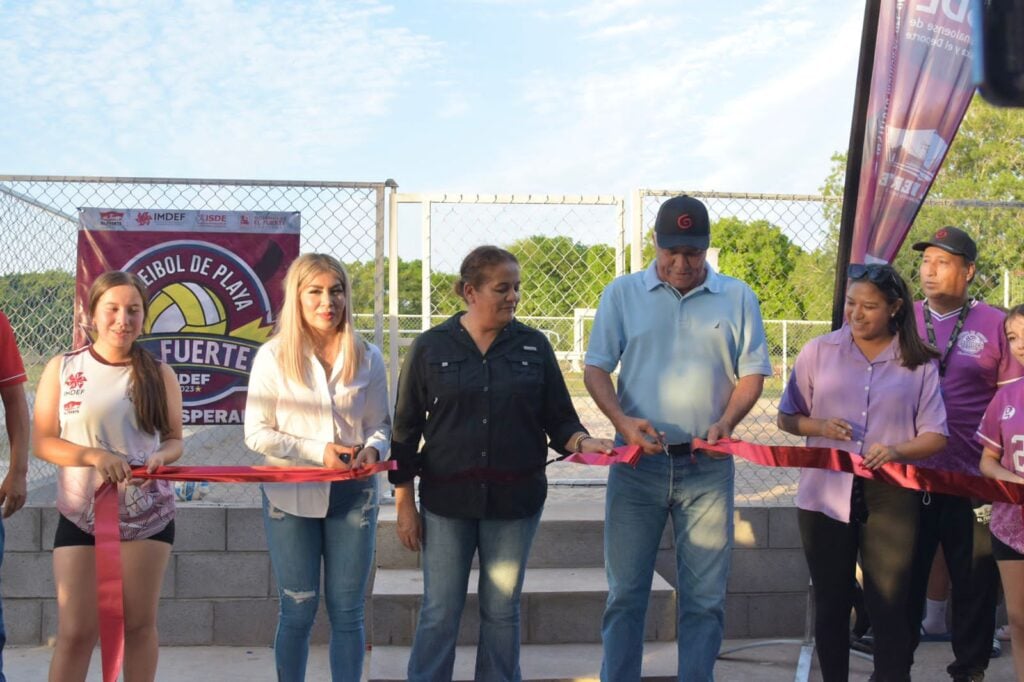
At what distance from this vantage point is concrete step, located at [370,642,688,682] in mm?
5020

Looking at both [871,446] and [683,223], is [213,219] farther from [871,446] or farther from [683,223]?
[871,446]

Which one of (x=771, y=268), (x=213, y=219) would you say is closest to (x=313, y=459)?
(x=213, y=219)

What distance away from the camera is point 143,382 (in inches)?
160

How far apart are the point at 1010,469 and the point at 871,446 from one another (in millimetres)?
653

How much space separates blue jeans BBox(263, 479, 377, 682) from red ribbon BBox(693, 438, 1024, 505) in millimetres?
1365

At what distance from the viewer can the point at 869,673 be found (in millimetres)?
5398

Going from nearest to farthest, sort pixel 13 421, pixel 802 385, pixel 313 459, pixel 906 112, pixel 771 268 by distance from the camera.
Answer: pixel 313 459, pixel 13 421, pixel 802 385, pixel 906 112, pixel 771 268

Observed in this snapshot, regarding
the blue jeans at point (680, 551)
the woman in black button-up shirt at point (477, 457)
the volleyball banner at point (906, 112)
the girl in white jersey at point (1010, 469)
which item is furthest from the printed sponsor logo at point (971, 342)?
the woman in black button-up shirt at point (477, 457)

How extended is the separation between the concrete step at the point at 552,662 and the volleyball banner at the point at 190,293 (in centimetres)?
159

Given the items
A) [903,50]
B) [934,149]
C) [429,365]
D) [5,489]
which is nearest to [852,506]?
[429,365]

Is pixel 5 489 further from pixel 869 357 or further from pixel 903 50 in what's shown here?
pixel 903 50

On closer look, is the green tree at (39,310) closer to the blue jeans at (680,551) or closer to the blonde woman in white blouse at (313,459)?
the blonde woman in white blouse at (313,459)

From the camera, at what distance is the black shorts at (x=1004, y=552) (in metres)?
4.24

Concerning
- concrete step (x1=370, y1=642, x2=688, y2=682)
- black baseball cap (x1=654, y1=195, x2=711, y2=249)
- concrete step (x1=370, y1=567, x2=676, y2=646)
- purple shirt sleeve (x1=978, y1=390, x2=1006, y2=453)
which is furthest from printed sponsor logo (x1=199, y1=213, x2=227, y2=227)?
purple shirt sleeve (x1=978, y1=390, x2=1006, y2=453)
